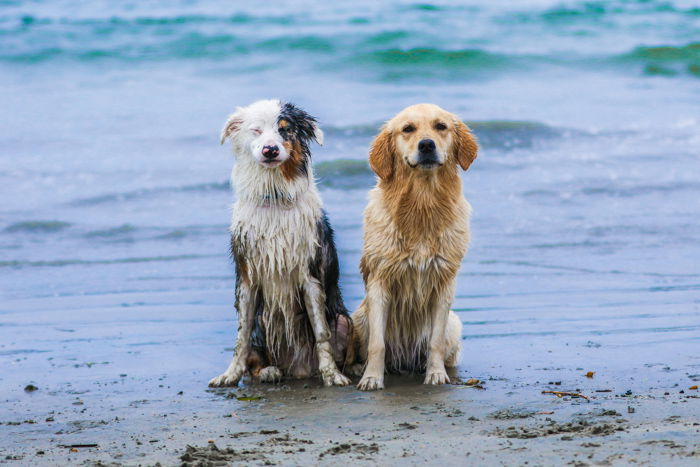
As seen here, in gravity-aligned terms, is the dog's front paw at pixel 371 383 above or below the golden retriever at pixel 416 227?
below

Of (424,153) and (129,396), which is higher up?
(424,153)

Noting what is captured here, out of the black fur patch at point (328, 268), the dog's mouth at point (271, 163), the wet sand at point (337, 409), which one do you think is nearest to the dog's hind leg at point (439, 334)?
the wet sand at point (337, 409)

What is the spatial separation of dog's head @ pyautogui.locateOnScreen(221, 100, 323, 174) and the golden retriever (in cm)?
41

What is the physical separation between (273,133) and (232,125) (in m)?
0.29

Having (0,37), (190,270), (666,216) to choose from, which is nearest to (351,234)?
(190,270)

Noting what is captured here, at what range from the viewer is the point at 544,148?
1449 centimetres

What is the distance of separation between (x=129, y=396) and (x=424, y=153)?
6.71ft

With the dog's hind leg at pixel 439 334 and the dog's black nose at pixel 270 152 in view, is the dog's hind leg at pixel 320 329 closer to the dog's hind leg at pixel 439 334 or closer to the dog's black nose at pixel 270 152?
the dog's hind leg at pixel 439 334

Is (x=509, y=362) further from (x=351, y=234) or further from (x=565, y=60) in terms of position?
(x=565, y=60)

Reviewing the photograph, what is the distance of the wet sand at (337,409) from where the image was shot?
13.8 ft

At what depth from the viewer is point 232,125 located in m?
5.86

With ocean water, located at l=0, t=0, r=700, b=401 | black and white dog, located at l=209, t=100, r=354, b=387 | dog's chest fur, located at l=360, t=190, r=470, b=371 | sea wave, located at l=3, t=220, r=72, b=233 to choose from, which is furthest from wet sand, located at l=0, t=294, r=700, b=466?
sea wave, located at l=3, t=220, r=72, b=233

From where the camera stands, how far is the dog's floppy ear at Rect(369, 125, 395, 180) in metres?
5.80


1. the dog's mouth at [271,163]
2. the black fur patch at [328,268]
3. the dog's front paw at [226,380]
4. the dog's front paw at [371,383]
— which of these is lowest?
the dog's front paw at [226,380]
